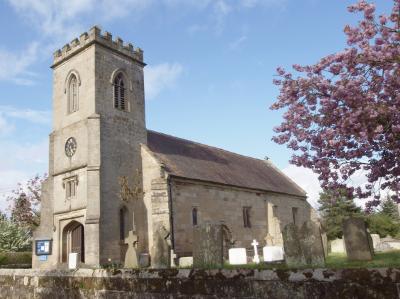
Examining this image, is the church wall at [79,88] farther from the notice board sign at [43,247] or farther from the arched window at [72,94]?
the notice board sign at [43,247]

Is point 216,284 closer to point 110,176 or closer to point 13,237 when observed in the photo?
point 110,176

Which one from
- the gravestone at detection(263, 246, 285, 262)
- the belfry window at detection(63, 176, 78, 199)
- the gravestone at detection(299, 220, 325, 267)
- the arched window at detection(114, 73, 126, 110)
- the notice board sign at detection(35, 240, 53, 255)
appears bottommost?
the gravestone at detection(263, 246, 285, 262)

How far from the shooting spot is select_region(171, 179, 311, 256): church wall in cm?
2384

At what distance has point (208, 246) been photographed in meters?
7.20

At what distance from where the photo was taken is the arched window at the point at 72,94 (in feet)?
82.6

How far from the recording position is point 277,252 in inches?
717

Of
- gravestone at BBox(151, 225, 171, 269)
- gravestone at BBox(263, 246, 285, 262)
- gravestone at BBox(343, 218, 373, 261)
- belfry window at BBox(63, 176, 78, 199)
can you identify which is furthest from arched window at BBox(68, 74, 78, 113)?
gravestone at BBox(343, 218, 373, 261)

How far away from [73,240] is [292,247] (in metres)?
19.4

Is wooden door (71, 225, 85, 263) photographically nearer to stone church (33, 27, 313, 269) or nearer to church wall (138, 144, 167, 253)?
stone church (33, 27, 313, 269)

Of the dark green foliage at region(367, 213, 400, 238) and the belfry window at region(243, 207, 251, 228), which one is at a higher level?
the belfry window at region(243, 207, 251, 228)

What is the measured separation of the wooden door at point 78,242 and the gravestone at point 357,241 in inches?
730

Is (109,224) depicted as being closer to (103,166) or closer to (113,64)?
(103,166)

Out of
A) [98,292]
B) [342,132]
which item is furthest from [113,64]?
[98,292]

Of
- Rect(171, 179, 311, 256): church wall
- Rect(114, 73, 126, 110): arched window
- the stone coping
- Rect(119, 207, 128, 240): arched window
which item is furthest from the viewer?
Rect(114, 73, 126, 110): arched window
